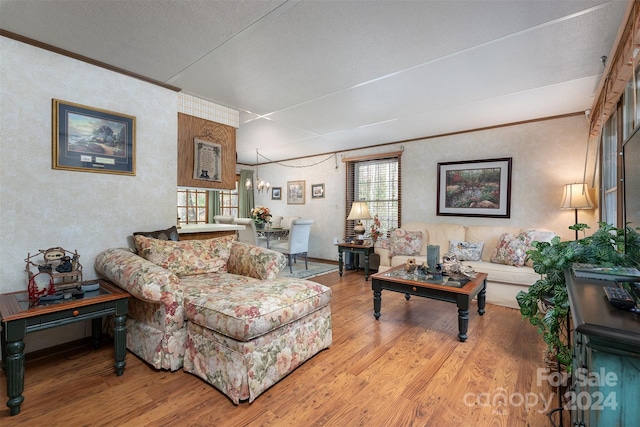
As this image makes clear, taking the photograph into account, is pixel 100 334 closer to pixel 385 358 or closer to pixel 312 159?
pixel 385 358

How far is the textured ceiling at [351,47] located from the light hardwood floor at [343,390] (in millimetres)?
2313

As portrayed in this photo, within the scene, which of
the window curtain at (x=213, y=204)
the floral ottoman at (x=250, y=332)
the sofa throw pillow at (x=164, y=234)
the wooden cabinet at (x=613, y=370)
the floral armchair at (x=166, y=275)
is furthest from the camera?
the window curtain at (x=213, y=204)

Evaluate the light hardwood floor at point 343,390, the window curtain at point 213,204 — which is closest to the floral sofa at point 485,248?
the light hardwood floor at point 343,390

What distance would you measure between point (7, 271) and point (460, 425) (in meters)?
3.07

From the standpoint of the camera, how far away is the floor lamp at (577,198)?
324cm

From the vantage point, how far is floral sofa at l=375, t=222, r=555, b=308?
10.9 ft

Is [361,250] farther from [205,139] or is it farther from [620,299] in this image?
[620,299]

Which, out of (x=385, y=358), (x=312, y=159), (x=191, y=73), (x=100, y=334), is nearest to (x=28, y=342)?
(x=100, y=334)

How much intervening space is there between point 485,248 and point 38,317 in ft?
14.7

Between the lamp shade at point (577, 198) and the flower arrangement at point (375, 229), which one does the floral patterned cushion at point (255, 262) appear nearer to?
the flower arrangement at point (375, 229)

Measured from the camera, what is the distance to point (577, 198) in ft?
10.8

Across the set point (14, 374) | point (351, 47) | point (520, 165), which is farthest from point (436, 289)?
point (14, 374)

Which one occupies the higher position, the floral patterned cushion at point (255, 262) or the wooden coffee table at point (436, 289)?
the floral patterned cushion at point (255, 262)

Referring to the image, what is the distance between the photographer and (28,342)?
2.14m
